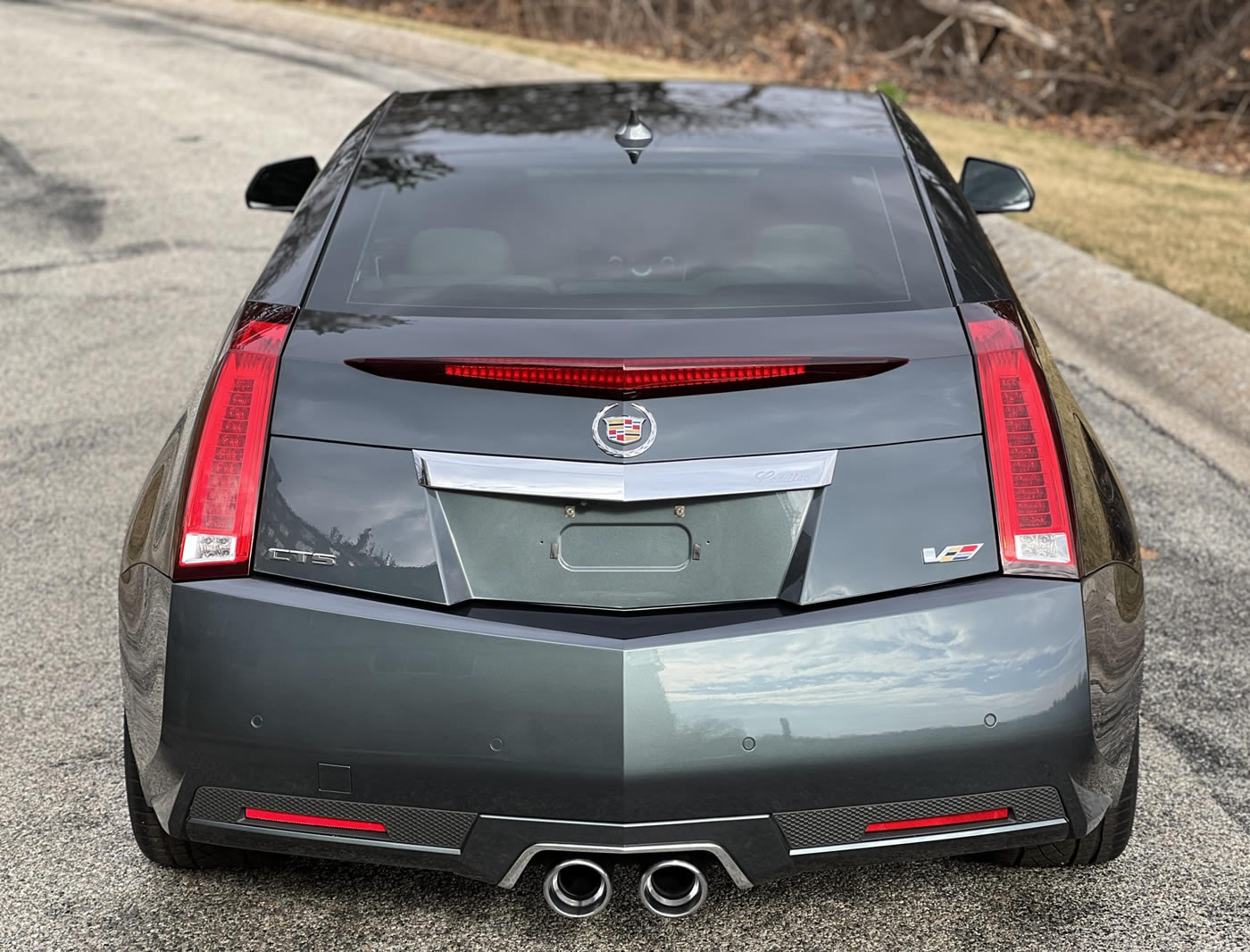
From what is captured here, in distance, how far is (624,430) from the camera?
8.64ft

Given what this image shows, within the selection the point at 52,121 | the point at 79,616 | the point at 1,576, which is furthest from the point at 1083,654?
the point at 52,121

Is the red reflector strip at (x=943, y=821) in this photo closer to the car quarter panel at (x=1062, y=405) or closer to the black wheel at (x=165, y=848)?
the car quarter panel at (x=1062, y=405)

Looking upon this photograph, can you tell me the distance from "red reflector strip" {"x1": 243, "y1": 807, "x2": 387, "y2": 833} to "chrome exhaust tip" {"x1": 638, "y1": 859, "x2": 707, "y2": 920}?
517 mm

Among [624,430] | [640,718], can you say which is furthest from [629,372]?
[640,718]

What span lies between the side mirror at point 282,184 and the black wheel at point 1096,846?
303 centimetres

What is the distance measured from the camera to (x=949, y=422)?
2.74m

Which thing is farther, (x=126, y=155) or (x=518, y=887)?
(x=126, y=155)

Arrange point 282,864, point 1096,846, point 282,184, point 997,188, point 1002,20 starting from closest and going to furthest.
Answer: point 1096,846 → point 282,864 → point 997,188 → point 282,184 → point 1002,20

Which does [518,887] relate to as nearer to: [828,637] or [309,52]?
[828,637]

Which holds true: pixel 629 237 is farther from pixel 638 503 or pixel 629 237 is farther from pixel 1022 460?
pixel 1022 460

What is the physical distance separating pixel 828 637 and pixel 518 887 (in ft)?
3.54

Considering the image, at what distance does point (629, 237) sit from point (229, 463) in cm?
111

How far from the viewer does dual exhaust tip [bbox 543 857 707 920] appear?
2.69m

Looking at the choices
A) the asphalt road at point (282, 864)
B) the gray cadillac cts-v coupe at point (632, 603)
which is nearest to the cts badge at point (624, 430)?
the gray cadillac cts-v coupe at point (632, 603)
